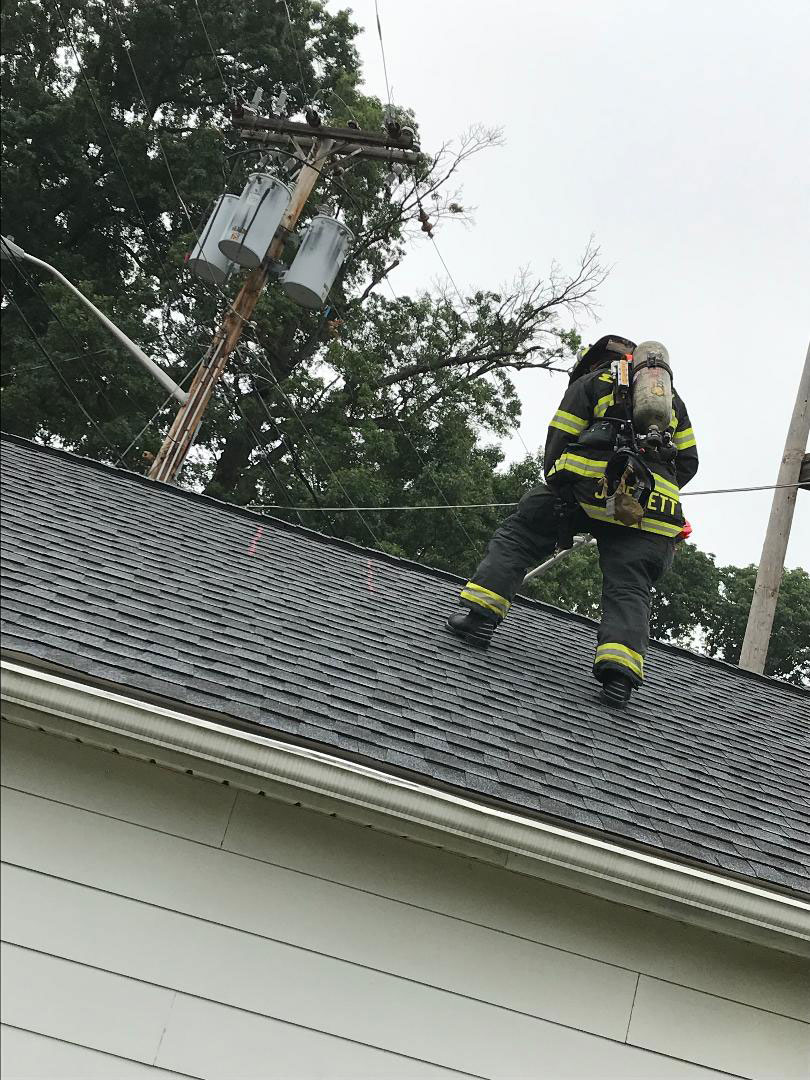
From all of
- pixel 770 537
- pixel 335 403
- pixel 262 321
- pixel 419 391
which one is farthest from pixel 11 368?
pixel 770 537

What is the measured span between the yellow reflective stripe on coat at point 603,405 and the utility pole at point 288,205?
20.8 feet

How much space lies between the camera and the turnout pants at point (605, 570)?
514cm

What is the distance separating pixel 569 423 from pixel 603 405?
0.21 m

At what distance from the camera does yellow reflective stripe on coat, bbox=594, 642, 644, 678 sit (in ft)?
16.9

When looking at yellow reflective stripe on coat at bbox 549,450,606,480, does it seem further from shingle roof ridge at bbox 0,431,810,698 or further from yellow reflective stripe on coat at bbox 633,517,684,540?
shingle roof ridge at bbox 0,431,810,698

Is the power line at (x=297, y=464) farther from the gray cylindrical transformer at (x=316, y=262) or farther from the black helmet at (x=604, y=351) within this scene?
the black helmet at (x=604, y=351)

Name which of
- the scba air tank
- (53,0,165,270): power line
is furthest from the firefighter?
(53,0,165,270): power line

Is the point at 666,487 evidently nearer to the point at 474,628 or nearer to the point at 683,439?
the point at 683,439

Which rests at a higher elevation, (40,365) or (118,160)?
(118,160)

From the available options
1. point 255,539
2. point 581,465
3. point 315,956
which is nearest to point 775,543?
point 581,465

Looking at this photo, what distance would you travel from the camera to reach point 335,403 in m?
23.9

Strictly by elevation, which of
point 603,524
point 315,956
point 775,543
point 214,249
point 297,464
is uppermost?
point 297,464

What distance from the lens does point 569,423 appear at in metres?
5.39

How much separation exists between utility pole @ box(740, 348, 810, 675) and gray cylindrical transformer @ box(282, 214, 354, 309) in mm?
5069
